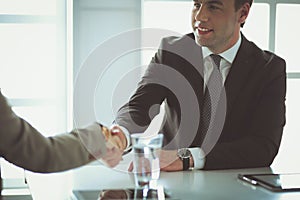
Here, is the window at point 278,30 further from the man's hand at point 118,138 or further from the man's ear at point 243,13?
the man's hand at point 118,138

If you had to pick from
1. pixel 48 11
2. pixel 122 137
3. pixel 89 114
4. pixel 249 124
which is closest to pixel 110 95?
pixel 89 114

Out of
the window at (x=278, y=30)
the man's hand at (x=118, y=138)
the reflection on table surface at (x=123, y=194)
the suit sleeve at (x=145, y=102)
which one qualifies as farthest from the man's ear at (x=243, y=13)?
the reflection on table surface at (x=123, y=194)

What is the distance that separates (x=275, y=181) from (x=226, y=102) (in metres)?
0.93

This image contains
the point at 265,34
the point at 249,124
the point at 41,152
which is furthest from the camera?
the point at 265,34

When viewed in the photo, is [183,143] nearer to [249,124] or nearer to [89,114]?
[249,124]

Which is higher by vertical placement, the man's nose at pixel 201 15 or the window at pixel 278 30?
the man's nose at pixel 201 15

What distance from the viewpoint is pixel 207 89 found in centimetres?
260

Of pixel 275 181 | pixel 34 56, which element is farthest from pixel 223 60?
pixel 34 56

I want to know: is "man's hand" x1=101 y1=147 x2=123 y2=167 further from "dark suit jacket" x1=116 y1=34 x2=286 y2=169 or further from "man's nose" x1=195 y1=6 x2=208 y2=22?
"man's nose" x1=195 y1=6 x2=208 y2=22

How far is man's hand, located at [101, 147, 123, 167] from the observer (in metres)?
1.59

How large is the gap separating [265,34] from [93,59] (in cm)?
127

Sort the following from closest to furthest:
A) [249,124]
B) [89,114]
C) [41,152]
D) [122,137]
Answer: [41,152] < [122,137] < [249,124] < [89,114]

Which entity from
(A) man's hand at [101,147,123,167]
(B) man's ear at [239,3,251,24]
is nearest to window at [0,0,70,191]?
(B) man's ear at [239,3,251,24]

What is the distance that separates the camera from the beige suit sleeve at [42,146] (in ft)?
4.22
